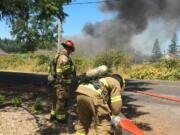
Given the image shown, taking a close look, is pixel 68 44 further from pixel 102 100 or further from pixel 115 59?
pixel 115 59

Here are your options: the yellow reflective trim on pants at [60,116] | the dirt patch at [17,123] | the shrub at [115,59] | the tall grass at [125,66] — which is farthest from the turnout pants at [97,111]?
the shrub at [115,59]

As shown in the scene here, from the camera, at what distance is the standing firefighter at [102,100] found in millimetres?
6020

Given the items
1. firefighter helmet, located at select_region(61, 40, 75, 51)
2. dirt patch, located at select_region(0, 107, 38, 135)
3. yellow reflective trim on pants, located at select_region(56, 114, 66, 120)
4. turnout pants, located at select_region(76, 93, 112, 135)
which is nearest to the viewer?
turnout pants, located at select_region(76, 93, 112, 135)

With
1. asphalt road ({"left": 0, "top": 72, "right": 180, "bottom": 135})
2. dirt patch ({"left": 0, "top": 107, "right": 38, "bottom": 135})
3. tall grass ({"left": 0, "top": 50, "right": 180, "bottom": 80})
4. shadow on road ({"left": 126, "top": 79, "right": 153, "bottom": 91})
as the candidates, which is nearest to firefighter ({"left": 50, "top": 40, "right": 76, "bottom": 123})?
dirt patch ({"left": 0, "top": 107, "right": 38, "bottom": 135})

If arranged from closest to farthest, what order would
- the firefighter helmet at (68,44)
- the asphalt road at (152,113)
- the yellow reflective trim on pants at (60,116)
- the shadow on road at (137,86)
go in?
1. the firefighter helmet at (68,44)
2. the yellow reflective trim on pants at (60,116)
3. the asphalt road at (152,113)
4. the shadow on road at (137,86)

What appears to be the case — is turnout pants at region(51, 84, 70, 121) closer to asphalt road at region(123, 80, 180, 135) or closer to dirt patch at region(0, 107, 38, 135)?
dirt patch at region(0, 107, 38, 135)

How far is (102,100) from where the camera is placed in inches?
241

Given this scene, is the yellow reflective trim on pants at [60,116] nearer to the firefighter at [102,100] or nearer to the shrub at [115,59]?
the firefighter at [102,100]

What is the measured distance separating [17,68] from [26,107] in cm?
2894

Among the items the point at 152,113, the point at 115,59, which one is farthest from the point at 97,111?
the point at 115,59

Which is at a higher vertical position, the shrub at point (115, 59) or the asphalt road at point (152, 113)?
the shrub at point (115, 59)

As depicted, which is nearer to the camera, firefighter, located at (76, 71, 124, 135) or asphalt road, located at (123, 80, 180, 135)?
firefighter, located at (76, 71, 124, 135)

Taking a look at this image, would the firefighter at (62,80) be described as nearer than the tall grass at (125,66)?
Yes

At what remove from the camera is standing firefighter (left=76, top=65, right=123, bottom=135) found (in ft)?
19.7
